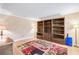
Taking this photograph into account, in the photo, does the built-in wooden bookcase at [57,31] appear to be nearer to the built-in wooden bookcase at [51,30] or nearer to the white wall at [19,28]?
the built-in wooden bookcase at [51,30]

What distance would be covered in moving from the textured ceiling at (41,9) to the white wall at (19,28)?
103mm

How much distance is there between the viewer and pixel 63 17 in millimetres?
2084

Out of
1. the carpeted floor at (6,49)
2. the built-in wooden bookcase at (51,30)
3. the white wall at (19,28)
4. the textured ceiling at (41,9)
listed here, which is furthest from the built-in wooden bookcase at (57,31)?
the carpeted floor at (6,49)

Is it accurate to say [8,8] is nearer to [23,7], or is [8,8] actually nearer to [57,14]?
[23,7]

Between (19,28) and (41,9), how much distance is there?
0.47 meters

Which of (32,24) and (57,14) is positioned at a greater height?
(57,14)

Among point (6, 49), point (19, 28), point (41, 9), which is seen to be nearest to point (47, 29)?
point (41, 9)

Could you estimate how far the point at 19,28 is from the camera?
2.11 m

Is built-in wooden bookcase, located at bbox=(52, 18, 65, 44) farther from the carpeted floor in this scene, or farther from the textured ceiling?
the carpeted floor

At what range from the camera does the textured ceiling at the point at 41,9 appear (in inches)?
82.7

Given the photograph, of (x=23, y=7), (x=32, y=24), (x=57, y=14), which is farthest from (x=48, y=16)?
(x=23, y=7)

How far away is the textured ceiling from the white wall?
0.34 ft

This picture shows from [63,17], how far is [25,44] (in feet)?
2.49

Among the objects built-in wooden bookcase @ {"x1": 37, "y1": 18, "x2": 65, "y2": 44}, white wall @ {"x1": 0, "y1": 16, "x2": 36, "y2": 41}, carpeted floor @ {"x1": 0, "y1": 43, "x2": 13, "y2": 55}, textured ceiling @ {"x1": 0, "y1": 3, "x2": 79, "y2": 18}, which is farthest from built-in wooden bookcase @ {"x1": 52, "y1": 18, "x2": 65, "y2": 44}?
carpeted floor @ {"x1": 0, "y1": 43, "x2": 13, "y2": 55}
